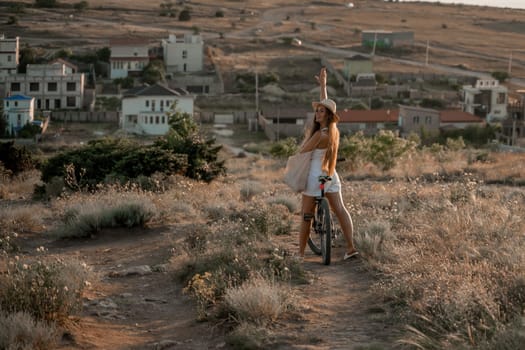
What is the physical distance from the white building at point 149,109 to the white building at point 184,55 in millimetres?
18611

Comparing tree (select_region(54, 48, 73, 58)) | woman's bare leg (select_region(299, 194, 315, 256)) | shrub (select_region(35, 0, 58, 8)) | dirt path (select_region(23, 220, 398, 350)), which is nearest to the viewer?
dirt path (select_region(23, 220, 398, 350))

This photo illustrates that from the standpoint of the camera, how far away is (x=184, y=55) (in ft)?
251

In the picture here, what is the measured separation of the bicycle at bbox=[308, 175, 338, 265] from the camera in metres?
8.18

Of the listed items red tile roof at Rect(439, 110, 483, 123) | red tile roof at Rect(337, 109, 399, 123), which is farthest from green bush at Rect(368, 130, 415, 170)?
red tile roof at Rect(439, 110, 483, 123)

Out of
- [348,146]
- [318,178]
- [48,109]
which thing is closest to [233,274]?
[318,178]

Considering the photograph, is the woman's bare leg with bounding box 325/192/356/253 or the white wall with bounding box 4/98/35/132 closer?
the woman's bare leg with bounding box 325/192/356/253

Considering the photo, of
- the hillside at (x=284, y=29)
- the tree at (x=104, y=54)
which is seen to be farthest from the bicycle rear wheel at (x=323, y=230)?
the tree at (x=104, y=54)

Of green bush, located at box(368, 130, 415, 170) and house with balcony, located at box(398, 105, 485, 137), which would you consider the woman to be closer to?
green bush, located at box(368, 130, 415, 170)

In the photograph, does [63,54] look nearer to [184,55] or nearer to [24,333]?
[184,55]

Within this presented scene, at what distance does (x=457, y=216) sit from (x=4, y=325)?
4.88m

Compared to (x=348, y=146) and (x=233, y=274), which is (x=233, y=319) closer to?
(x=233, y=274)

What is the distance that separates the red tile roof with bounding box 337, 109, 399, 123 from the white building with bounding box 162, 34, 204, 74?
2271cm

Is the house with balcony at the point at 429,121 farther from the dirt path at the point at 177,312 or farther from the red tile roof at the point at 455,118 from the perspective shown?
the dirt path at the point at 177,312

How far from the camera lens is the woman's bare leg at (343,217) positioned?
8.38 meters
